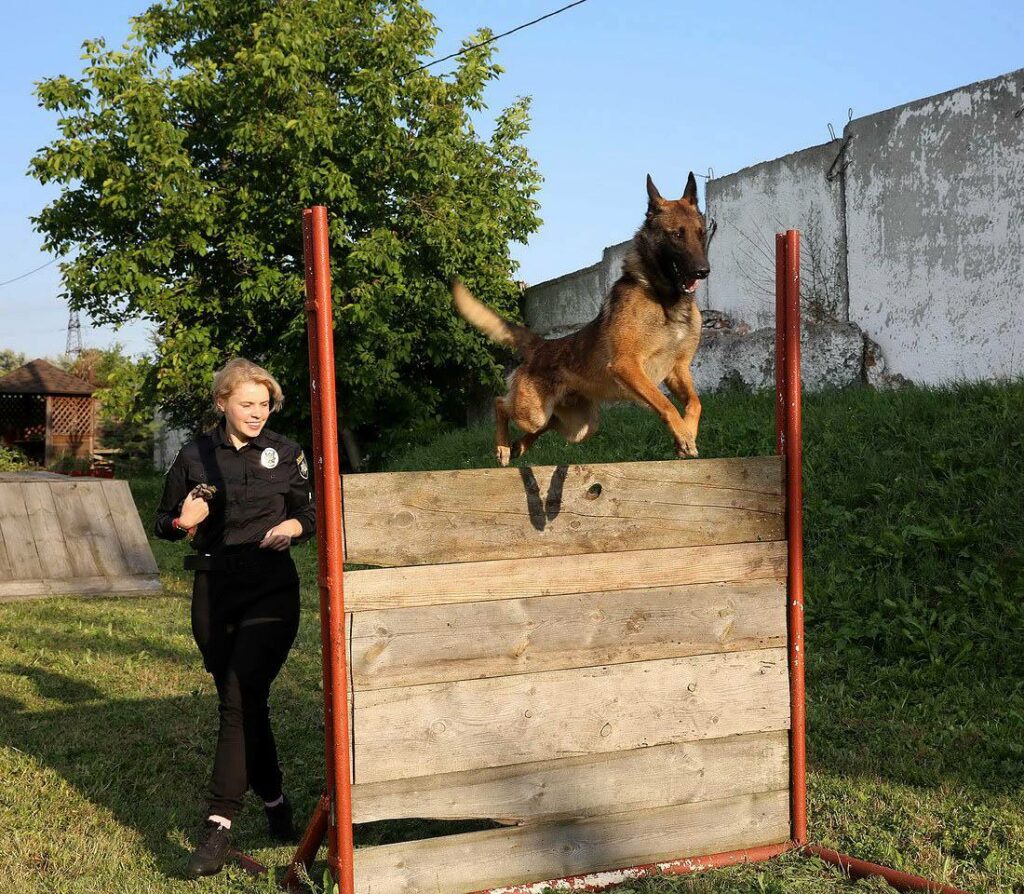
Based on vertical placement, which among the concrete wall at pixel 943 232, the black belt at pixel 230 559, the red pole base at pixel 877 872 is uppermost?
the concrete wall at pixel 943 232

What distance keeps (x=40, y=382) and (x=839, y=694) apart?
110 feet

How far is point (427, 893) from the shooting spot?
10.6 feet

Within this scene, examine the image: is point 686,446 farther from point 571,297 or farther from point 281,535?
point 571,297

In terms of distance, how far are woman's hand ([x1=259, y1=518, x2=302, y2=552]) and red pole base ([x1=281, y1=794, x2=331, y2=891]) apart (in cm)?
91

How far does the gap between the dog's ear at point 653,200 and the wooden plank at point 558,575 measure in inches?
51.1

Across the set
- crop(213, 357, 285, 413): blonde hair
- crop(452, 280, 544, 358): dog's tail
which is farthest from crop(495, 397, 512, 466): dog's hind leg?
crop(213, 357, 285, 413): blonde hair

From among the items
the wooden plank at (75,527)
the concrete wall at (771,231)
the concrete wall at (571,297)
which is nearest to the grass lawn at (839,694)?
the wooden plank at (75,527)

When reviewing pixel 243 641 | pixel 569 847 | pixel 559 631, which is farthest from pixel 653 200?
pixel 569 847

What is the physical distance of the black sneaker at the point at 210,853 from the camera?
3.49 m

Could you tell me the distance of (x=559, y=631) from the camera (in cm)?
341

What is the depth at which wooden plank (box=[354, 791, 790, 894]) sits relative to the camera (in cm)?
319

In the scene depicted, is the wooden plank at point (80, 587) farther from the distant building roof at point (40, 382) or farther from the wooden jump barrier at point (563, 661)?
the distant building roof at point (40, 382)

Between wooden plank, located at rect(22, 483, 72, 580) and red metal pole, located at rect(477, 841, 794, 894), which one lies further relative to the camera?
wooden plank, located at rect(22, 483, 72, 580)

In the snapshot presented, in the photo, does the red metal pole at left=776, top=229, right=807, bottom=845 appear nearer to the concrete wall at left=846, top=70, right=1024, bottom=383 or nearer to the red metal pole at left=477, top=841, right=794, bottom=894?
the red metal pole at left=477, top=841, right=794, bottom=894
